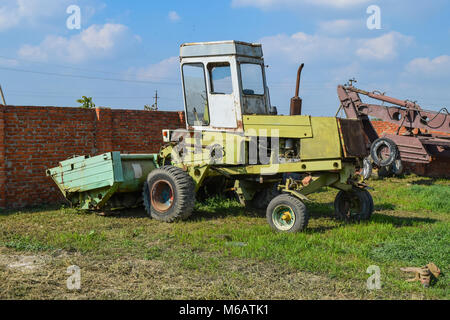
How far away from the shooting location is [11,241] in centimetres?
646

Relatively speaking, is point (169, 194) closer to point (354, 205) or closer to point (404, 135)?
point (354, 205)

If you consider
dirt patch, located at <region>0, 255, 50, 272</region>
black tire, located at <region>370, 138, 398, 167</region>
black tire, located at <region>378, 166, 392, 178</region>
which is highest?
black tire, located at <region>370, 138, 398, 167</region>

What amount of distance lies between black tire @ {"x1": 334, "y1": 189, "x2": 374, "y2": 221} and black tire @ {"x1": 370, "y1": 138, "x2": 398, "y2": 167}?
6032mm

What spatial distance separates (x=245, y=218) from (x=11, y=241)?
382cm

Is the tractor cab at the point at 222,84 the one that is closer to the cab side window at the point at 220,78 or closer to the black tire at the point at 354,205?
the cab side window at the point at 220,78

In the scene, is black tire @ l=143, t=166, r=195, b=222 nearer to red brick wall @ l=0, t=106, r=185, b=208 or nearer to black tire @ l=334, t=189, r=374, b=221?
black tire @ l=334, t=189, r=374, b=221

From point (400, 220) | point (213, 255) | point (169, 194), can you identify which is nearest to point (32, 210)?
point (169, 194)

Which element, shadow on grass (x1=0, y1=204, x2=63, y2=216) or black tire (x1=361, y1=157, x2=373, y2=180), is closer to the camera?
shadow on grass (x1=0, y1=204, x2=63, y2=216)

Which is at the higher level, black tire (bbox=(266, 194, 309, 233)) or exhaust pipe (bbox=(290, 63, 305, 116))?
exhaust pipe (bbox=(290, 63, 305, 116))

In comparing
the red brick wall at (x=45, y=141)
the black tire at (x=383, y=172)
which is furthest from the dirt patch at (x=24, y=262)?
the black tire at (x=383, y=172)

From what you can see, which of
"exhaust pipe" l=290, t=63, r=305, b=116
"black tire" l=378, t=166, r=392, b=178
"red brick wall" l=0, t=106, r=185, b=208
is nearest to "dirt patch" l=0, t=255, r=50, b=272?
"red brick wall" l=0, t=106, r=185, b=208

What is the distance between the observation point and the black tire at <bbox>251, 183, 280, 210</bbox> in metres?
9.23

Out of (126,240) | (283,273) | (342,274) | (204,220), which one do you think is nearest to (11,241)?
(126,240)

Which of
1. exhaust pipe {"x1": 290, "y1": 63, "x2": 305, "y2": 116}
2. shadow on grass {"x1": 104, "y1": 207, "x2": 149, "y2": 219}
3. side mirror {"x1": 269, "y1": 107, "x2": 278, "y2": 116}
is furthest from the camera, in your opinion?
shadow on grass {"x1": 104, "y1": 207, "x2": 149, "y2": 219}
